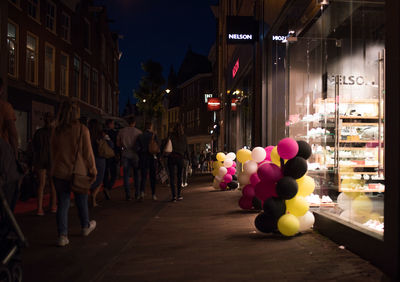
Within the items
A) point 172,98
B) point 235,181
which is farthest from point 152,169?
point 172,98

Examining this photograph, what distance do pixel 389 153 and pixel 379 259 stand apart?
1056 millimetres

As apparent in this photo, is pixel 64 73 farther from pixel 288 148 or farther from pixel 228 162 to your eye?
pixel 288 148

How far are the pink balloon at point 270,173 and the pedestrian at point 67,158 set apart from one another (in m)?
2.36

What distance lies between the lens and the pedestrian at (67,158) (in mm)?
5125

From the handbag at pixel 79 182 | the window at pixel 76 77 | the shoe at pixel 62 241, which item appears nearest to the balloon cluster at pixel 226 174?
the handbag at pixel 79 182

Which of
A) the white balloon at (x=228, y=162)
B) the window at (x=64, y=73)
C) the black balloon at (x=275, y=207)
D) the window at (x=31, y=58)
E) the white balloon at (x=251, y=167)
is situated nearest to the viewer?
the black balloon at (x=275, y=207)

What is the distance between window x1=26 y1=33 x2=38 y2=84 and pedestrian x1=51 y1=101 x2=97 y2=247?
15.2 meters

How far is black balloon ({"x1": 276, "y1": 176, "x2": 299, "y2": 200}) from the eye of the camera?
5.38m

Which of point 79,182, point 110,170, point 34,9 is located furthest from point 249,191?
point 34,9

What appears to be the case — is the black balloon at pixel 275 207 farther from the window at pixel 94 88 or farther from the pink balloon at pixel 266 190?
the window at pixel 94 88

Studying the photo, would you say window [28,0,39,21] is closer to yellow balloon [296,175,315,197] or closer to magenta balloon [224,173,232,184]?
magenta balloon [224,173,232,184]

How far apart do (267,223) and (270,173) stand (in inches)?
27.6

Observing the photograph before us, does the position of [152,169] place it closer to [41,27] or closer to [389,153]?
[389,153]

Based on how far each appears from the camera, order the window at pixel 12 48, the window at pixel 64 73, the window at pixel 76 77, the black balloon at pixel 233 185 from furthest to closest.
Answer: the window at pixel 76 77, the window at pixel 64 73, the window at pixel 12 48, the black balloon at pixel 233 185
